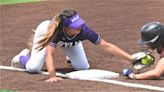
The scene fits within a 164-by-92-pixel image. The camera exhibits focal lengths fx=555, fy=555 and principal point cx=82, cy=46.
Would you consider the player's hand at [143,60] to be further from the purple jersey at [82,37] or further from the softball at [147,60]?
the purple jersey at [82,37]

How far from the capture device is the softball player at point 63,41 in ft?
24.5

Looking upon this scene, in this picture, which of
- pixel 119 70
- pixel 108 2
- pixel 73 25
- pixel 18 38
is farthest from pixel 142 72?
pixel 108 2

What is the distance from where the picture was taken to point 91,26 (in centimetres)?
1271

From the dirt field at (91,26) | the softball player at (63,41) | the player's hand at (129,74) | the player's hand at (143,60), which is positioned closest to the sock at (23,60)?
the softball player at (63,41)

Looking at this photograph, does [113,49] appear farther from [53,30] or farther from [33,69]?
[33,69]

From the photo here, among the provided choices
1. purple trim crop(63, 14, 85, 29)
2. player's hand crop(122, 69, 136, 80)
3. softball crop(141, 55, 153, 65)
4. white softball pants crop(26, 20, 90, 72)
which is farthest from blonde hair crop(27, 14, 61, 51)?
softball crop(141, 55, 153, 65)

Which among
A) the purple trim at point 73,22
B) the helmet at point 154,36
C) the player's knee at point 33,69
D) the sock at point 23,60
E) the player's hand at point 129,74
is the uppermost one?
the purple trim at point 73,22

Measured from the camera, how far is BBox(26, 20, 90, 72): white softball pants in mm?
8156

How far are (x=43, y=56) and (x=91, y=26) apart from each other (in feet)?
15.1

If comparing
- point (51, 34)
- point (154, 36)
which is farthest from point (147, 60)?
point (51, 34)

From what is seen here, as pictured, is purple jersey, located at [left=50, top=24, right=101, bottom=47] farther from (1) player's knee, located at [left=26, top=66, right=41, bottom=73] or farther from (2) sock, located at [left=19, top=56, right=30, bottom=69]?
(2) sock, located at [left=19, top=56, right=30, bottom=69]

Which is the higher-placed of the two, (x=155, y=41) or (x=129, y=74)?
(x=155, y=41)

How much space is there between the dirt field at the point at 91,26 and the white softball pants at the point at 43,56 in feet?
0.56

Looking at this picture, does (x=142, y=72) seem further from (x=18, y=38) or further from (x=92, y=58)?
(x=18, y=38)
